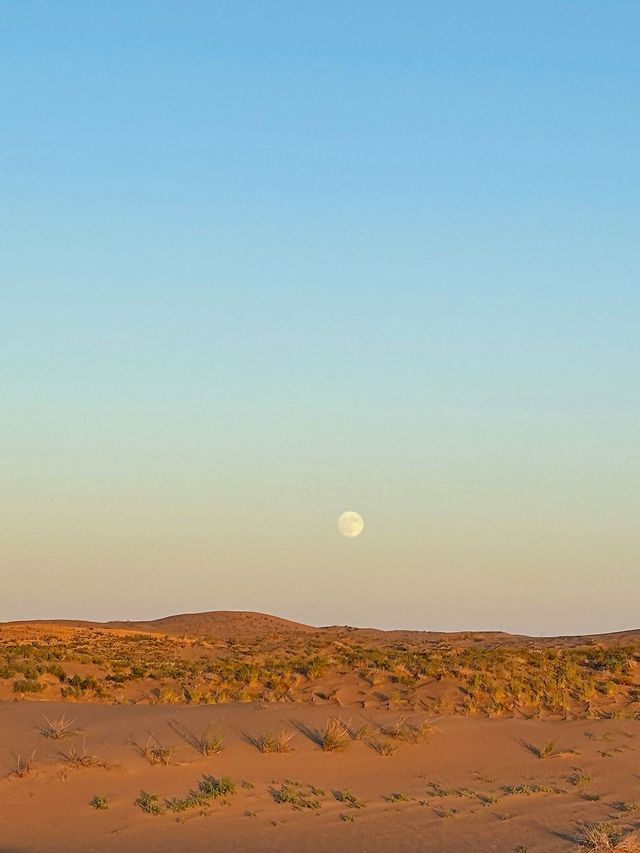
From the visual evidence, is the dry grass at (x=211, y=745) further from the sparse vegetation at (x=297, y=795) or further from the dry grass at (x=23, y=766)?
the dry grass at (x=23, y=766)

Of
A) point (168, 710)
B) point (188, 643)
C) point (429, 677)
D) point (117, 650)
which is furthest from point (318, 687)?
point (188, 643)

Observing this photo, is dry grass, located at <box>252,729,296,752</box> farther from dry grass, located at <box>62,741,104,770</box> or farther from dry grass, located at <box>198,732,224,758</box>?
dry grass, located at <box>62,741,104,770</box>

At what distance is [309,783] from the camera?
15.9m

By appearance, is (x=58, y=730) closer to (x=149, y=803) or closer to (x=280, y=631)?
(x=149, y=803)

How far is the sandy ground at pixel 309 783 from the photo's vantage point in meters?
13.3

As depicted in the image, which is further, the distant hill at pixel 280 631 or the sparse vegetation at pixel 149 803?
the distant hill at pixel 280 631

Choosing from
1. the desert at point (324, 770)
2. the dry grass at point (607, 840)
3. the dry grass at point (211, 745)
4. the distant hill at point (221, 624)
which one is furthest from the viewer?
the distant hill at point (221, 624)

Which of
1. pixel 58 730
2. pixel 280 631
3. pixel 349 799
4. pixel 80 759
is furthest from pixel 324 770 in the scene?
pixel 280 631

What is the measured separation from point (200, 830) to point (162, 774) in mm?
2142

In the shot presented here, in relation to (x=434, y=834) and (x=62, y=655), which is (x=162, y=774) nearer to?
(x=434, y=834)

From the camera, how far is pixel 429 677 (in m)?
27.2

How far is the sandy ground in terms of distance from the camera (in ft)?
43.5

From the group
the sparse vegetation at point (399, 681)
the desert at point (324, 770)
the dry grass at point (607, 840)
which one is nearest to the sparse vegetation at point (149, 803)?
the desert at point (324, 770)

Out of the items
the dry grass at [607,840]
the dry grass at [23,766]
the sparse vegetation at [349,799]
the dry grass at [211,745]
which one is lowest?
the dry grass at [607,840]
